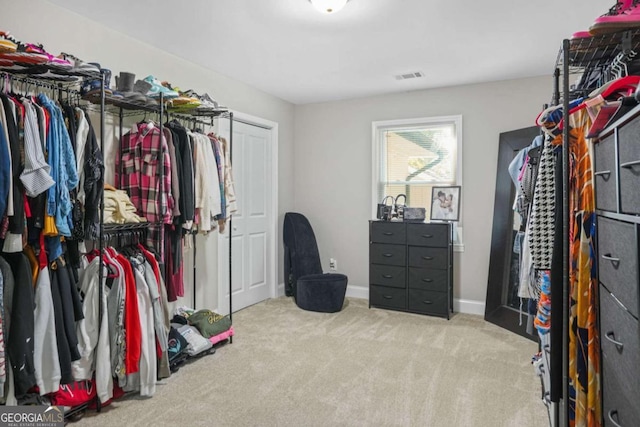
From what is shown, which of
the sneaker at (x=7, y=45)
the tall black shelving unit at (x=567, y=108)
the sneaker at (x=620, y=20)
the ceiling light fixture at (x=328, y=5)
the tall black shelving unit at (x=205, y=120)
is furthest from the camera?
the tall black shelving unit at (x=205, y=120)

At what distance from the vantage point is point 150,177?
109 inches

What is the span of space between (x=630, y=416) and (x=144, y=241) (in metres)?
2.86

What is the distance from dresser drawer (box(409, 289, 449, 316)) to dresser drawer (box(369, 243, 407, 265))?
0.34 meters

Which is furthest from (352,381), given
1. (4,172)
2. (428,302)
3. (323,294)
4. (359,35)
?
(359,35)

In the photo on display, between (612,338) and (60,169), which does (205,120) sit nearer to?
(60,169)

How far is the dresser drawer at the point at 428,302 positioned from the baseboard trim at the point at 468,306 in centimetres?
37

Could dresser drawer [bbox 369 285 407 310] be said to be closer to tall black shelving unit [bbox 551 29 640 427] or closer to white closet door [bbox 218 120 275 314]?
white closet door [bbox 218 120 275 314]

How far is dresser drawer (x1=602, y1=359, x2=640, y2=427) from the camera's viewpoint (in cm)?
107

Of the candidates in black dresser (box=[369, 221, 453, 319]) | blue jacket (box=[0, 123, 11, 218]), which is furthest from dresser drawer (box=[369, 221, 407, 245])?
blue jacket (box=[0, 123, 11, 218])

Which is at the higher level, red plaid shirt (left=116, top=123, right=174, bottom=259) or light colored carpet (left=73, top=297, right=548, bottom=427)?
red plaid shirt (left=116, top=123, right=174, bottom=259)

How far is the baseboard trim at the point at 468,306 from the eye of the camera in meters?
4.21

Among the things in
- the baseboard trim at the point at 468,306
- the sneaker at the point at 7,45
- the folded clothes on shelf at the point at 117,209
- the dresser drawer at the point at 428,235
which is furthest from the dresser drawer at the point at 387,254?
the sneaker at the point at 7,45

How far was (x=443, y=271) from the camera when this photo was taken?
13.2ft

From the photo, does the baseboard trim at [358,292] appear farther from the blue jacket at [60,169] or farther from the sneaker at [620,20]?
the sneaker at [620,20]
